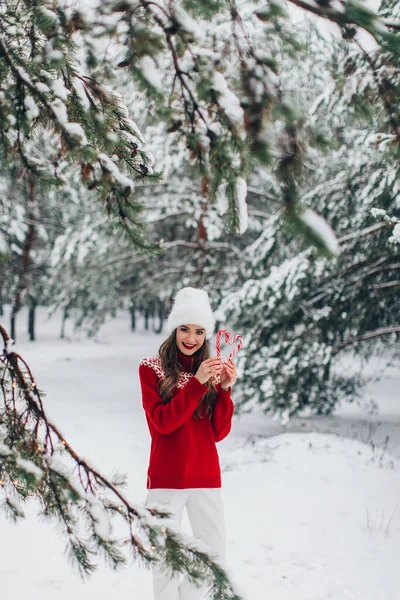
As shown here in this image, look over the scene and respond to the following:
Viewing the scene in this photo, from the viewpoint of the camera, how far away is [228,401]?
2830 mm

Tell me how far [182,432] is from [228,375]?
0.39 m

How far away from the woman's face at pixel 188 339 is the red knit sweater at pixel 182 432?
0.10 meters

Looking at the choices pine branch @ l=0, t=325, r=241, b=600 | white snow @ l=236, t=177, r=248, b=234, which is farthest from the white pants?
white snow @ l=236, t=177, r=248, b=234

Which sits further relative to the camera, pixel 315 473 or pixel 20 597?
pixel 315 473

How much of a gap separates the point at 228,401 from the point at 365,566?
7.70 feet

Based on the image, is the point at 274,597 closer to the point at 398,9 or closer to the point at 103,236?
the point at 398,9

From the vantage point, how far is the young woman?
264cm

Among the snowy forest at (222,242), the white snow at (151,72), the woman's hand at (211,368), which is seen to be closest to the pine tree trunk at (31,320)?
the snowy forest at (222,242)

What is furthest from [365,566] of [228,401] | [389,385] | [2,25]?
[389,385]

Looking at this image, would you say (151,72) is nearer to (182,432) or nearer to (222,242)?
(182,432)

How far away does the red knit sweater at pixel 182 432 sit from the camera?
2623mm

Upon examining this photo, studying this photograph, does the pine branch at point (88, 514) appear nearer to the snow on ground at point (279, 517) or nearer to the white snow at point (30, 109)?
the snow on ground at point (279, 517)

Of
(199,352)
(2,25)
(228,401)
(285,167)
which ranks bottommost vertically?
(228,401)

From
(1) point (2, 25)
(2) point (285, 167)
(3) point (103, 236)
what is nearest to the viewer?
(2) point (285, 167)
